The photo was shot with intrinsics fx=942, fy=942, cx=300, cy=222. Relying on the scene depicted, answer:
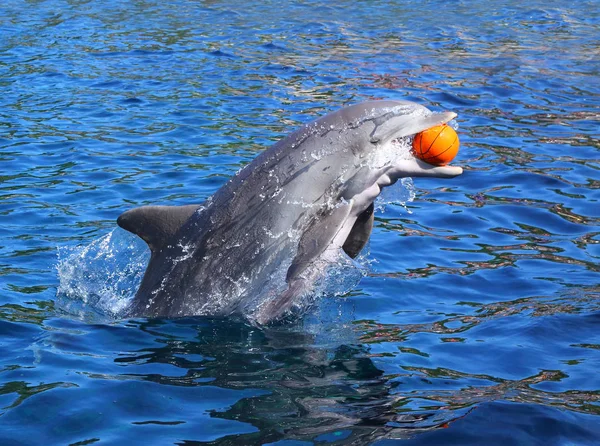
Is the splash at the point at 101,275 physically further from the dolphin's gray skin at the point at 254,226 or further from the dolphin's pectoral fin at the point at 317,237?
the dolphin's pectoral fin at the point at 317,237

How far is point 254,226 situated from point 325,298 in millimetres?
966

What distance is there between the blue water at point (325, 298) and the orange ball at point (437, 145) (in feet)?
4.20

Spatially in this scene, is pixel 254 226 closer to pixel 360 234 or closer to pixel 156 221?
pixel 156 221

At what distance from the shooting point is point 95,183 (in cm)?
1148

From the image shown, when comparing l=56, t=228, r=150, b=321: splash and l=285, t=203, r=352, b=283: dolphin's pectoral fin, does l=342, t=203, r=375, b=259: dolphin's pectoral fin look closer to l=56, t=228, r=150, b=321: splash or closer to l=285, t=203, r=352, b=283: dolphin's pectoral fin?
l=285, t=203, r=352, b=283: dolphin's pectoral fin

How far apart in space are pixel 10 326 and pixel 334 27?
1615 centimetres

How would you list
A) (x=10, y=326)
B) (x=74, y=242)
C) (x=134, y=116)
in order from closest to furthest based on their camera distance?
(x=10, y=326)
(x=74, y=242)
(x=134, y=116)

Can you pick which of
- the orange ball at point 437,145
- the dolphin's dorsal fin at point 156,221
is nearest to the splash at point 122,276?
the dolphin's dorsal fin at point 156,221

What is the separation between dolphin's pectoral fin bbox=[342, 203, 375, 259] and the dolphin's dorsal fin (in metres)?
1.37

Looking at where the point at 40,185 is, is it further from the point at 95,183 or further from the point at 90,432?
the point at 90,432

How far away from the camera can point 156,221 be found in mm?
7523

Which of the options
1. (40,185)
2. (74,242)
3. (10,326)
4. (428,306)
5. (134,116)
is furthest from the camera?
(134,116)

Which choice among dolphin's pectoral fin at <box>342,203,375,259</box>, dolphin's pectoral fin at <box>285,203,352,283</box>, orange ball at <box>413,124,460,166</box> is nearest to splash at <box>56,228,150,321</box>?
dolphin's pectoral fin at <box>285,203,352,283</box>

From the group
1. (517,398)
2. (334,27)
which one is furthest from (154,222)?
(334,27)
